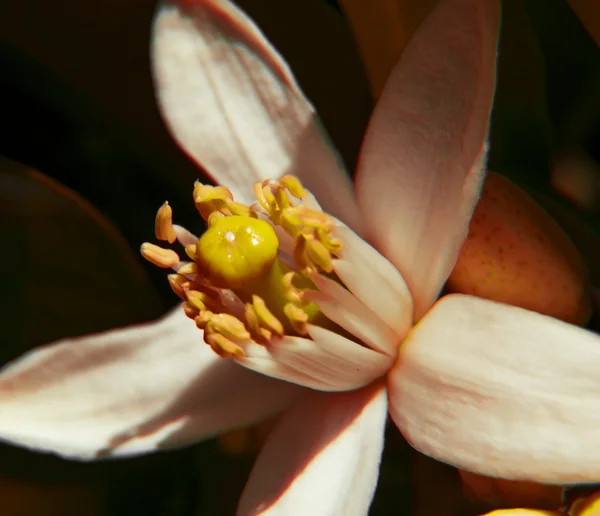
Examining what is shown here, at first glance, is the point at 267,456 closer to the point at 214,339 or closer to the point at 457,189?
the point at 214,339

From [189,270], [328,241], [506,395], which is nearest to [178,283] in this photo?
[189,270]

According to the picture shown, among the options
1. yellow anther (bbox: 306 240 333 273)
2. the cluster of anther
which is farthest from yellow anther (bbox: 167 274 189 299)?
yellow anther (bbox: 306 240 333 273)

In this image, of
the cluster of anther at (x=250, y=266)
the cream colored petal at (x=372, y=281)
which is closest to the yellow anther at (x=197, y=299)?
the cluster of anther at (x=250, y=266)

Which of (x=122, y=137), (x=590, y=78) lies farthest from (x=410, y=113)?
(x=122, y=137)

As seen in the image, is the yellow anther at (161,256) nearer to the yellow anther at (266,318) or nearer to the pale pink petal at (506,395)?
the yellow anther at (266,318)

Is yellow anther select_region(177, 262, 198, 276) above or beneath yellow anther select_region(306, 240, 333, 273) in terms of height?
beneath

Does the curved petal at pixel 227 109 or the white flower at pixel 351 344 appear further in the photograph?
the curved petal at pixel 227 109

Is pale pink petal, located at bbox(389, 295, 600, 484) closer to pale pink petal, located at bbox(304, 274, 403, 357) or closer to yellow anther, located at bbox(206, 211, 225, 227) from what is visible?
pale pink petal, located at bbox(304, 274, 403, 357)
